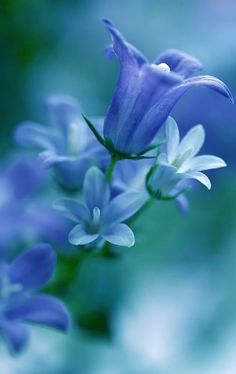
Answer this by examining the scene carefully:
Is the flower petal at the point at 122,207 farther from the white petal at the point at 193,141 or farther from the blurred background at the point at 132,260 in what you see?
the blurred background at the point at 132,260

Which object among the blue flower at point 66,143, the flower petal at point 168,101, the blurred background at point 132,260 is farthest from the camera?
the blurred background at point 132,260

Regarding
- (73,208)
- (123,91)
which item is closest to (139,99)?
(123,91)

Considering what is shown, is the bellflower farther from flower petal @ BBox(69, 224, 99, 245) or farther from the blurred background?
the blurred background

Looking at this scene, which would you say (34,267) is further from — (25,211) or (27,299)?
(25,211)

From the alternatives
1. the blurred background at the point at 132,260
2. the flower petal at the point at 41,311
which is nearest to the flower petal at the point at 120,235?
the flower petal at the point at 41,311

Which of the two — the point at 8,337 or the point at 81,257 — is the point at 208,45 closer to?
the point at 81,257
